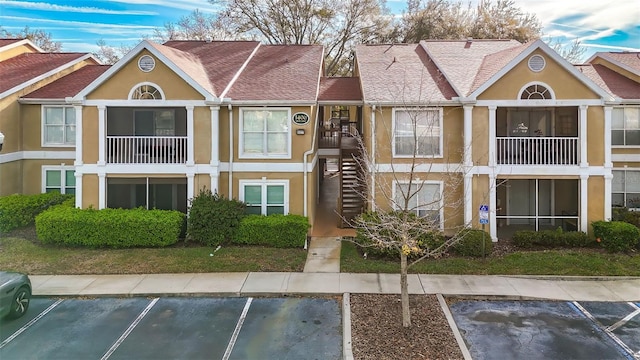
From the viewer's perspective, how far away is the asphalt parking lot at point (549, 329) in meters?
8.79

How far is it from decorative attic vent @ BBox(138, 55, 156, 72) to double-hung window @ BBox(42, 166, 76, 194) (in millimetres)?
6992

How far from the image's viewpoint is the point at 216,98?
16328mm

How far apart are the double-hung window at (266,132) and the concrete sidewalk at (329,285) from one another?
547 cm

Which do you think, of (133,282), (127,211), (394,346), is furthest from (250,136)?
(394,346)

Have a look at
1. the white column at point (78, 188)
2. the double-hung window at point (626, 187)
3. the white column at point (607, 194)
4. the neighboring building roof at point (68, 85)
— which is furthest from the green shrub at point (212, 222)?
the double-hung window at point (626, 187)

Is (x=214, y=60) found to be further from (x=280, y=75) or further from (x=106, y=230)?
(x=106, y=230)

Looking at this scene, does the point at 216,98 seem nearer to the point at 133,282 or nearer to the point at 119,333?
the point at 133,282

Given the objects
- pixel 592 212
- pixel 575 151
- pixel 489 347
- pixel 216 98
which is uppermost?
pixel 216 98

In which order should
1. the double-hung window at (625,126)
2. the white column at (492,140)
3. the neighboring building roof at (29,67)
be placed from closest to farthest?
the white column at (492,140), the double-hung window at (625,126), the neighboring building roof at (29,67)

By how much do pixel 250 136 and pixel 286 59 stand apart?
231 inches

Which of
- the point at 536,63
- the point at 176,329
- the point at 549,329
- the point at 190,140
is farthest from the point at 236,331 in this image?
the point at 536,63

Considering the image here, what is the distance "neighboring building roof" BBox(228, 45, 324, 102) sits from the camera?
17.0m

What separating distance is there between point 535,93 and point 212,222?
40.4 ft

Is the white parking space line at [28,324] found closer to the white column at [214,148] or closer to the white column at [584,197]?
the white column at [214,148]
